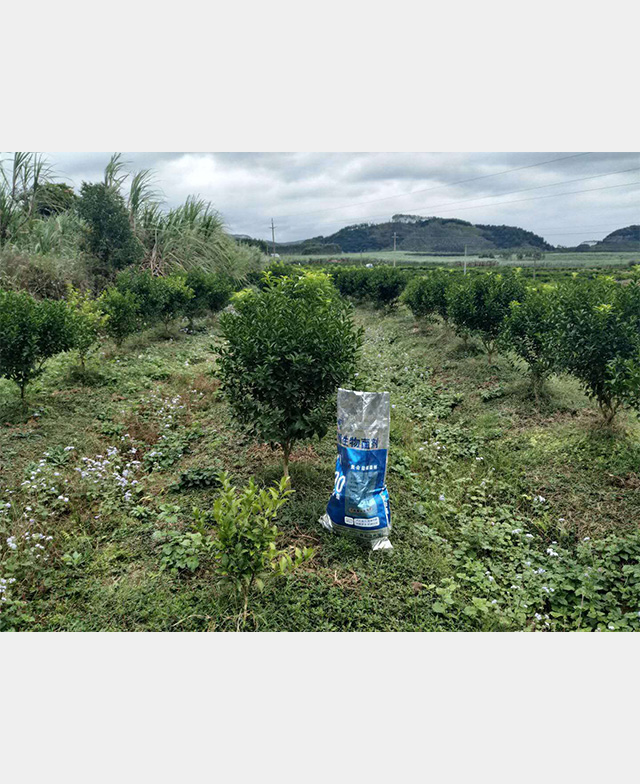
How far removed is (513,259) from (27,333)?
3912 centimetres

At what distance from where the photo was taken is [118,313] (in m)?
8.87

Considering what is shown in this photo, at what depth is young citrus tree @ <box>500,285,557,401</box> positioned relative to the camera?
5828 millimetres

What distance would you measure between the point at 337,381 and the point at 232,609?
1825mm

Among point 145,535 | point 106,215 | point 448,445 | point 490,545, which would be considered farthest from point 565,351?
point 106,215

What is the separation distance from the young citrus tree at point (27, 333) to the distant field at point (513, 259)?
105 feet

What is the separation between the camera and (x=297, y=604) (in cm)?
295

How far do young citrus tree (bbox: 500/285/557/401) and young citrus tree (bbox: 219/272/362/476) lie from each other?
2.78 meters

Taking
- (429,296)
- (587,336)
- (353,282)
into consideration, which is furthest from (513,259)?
(587,336)

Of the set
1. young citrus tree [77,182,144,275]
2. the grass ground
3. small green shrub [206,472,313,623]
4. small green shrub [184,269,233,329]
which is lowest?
the grass ground

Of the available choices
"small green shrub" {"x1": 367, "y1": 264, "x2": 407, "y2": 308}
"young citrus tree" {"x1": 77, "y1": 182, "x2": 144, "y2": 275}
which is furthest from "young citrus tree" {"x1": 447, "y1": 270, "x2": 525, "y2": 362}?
"young citrus tree" {"x1": 77, "y1": 182, "x2": 144, "y2": 275}

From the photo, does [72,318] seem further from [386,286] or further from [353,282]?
[353,282]

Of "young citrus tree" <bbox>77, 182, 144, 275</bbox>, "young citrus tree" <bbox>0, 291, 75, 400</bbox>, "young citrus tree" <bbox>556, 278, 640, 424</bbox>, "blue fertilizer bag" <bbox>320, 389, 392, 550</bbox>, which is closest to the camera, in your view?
"blue fertilizer bag" <bbox>320, 389, 392, 550</bbox>

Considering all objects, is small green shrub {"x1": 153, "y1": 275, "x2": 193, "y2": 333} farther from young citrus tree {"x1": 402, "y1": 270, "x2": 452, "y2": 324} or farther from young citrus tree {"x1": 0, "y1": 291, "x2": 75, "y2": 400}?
young citrus tree {"x1": 402, "y1": 270, "x2": 452, "y2": 324}

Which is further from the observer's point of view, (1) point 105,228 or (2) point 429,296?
(1) point 105,228
